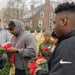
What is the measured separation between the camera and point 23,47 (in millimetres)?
4938

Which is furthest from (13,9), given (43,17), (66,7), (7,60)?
(66,7)

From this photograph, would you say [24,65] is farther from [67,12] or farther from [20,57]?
A: [67,12]

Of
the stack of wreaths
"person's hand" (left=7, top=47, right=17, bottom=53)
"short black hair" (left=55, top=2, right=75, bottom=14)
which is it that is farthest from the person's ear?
the stack of wreaths

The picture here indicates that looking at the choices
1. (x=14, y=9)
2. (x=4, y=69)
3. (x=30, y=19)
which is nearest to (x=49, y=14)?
(x=30, y=19)

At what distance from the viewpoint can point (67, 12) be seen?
2.09 meters

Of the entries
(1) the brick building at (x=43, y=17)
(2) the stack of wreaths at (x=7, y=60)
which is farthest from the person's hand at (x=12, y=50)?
(1) the brick building at (x=43, y=17)

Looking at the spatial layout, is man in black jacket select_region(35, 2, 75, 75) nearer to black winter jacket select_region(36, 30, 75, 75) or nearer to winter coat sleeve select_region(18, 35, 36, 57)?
black winter jacket select_region(36, 30, 75, 75)

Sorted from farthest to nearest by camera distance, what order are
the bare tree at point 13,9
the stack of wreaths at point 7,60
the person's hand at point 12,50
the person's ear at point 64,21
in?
the bare tree at point 13,9 < the stack of wreaths at point 7,60 < the person's hand at point 12,50 < the person's ear at point 64,21

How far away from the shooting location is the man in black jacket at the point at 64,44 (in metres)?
1.79

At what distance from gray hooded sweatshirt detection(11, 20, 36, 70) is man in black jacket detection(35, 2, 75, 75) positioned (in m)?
2.71

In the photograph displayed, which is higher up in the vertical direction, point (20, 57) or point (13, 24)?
point (13, 24)

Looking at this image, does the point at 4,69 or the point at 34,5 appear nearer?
the point at 4,69

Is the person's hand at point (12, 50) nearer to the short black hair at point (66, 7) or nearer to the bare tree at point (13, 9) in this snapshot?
the short black hair at point (66, 7)

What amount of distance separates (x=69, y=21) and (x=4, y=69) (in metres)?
3.65
